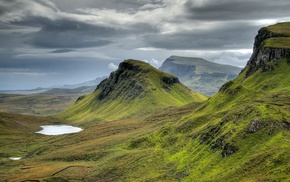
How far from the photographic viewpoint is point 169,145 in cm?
17900

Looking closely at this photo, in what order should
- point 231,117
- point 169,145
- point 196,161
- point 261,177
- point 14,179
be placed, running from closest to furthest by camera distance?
point 261,177
point 196,161
point 231,117
point 14,179
point 169,145

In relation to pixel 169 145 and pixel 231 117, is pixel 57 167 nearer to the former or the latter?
pixel 169 145

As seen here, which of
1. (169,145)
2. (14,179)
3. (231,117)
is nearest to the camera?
(231,117)

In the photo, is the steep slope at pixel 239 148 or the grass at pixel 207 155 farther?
the grass at pixel 207 155

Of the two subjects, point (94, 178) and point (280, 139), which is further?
point (94, 178)

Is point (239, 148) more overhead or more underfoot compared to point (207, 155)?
more overhead

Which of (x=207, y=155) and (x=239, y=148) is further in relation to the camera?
(x=207, y=155)

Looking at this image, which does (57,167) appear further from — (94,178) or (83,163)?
(94,178)

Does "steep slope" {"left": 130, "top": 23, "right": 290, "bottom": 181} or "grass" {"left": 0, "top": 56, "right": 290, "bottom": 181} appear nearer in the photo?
"steep slope" {"left": 130, "top": 23, "right": 290, "bottom": 181}

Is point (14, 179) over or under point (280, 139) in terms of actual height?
under

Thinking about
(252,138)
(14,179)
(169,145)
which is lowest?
(14,179)

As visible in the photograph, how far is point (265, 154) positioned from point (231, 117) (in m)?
43.2

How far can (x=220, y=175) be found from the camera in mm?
113375

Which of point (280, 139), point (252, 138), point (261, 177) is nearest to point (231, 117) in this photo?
point (252, 138)
